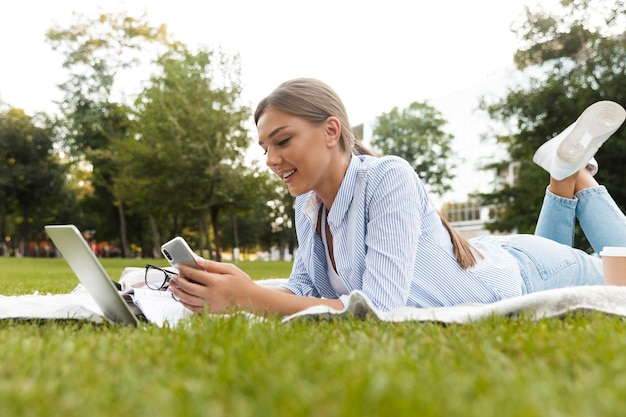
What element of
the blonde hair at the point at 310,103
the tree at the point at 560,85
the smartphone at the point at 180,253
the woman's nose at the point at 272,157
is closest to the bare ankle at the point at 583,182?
the blonde hair at the point at 310,103

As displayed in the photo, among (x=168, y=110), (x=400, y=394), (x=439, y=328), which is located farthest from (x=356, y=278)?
(x=168, y=110)

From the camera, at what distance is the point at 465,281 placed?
3.62 metres

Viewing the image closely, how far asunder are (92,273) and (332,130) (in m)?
1.54

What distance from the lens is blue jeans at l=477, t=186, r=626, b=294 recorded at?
13.7ft

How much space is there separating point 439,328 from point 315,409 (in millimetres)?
1463

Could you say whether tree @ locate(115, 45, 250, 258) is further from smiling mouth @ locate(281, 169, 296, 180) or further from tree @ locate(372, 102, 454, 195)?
tree @ locate(372, 102, 454, 195)

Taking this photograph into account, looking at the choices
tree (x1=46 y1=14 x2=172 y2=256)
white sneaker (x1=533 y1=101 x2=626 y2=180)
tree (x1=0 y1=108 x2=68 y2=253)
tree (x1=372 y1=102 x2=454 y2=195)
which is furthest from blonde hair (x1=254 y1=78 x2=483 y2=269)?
tree (x1=0 y1=108 x2=68 y2=253)

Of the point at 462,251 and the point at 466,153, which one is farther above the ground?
the point at 466,153

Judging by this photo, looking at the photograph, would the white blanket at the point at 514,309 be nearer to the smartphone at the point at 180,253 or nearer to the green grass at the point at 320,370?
the green grass at the point at 320,370

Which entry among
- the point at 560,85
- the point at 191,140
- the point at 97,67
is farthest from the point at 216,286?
the point at 97,67

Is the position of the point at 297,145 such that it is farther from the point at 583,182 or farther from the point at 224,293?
the point at 583,182

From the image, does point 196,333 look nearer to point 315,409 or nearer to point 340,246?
point 315,409

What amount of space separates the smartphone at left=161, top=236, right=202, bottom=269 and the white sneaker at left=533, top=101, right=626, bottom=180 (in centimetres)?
286

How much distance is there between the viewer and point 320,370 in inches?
67.9
